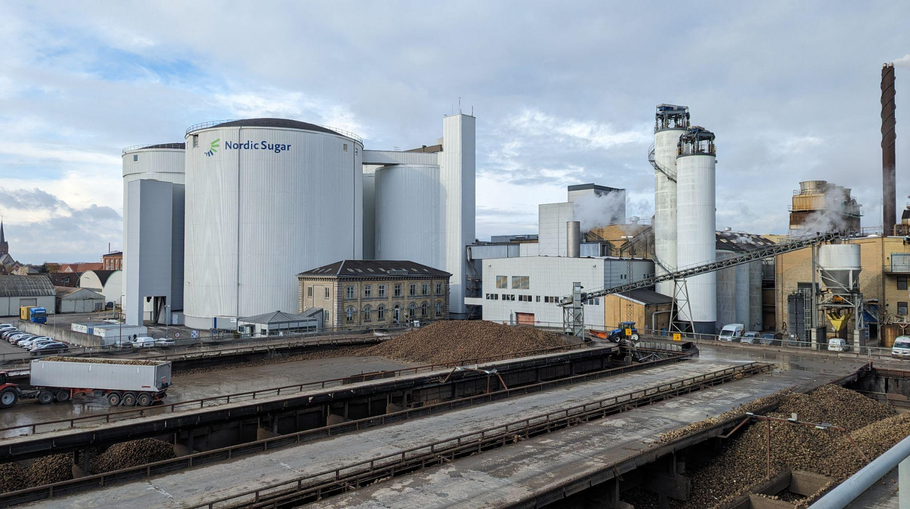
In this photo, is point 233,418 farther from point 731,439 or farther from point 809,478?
point 809,478

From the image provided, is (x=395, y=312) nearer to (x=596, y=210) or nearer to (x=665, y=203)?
(x=665, y=203)

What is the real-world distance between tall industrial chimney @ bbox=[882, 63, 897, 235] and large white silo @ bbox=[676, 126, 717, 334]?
60.6 feet

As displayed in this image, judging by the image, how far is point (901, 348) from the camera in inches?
1647

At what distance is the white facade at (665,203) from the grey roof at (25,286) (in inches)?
3228

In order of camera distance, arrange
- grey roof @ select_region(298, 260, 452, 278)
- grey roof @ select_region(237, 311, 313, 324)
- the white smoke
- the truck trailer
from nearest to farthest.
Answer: the truck trailer → grey roof @ select_region(237, 311, 313, 324) → grey roof @ select_region(298, 260, 452, 278) → the white smoke

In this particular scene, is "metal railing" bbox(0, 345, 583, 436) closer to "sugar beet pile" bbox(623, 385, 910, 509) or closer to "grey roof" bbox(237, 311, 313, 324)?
"sugar beet pile" bbox(623, 385, 910, 509)

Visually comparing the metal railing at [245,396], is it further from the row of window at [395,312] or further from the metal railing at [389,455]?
the row of window at [395,312]

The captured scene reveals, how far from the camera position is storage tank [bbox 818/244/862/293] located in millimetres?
45312

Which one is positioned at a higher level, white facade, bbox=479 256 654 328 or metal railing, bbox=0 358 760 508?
white facade, bbox=479 256 654 328

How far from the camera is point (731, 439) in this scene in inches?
1001

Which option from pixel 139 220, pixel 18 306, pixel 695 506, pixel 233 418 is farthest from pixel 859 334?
pixel 18 306

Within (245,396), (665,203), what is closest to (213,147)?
(245,396)

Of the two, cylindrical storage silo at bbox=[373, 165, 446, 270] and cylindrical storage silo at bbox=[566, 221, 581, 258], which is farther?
cylindrical storage silo at bbox=[373, 165, 446, 270]

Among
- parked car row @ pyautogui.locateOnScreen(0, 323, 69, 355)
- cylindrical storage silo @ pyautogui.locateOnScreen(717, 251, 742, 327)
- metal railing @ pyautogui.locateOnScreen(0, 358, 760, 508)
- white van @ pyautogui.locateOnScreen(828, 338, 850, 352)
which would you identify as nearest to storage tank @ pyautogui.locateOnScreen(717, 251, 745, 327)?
Result: cylindrical storage silo @ pyautogui.locateOnScreen(717, 251, 742, 327)
